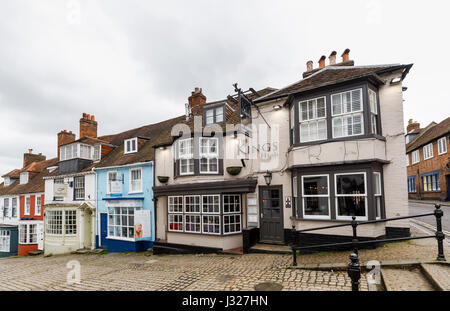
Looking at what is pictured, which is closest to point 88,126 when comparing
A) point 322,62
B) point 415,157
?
point 322,62

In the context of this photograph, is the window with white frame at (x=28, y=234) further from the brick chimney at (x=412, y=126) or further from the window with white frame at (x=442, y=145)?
the brick chimney at (x=412, y=126)

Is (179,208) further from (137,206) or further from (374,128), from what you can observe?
(374,128)

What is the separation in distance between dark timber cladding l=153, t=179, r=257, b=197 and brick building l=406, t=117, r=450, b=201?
20713mm

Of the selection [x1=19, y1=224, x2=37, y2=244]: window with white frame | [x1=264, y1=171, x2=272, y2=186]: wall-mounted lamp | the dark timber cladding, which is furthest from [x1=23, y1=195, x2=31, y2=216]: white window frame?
[x1=264, y1=171, x2=272, y2=186]: wall-mounted lamp

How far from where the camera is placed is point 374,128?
892cm

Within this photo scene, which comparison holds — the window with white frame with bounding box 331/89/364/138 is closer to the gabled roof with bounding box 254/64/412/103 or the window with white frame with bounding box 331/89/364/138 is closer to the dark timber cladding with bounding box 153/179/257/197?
the gabled roof with bounding box 254/64/412/103

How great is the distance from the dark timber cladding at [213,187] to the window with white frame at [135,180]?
9.49 feet

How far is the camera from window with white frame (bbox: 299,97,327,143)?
371 inches

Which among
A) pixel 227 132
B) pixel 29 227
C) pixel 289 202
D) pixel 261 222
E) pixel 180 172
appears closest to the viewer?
pixel 289 202

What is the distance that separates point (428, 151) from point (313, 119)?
77.5ft
